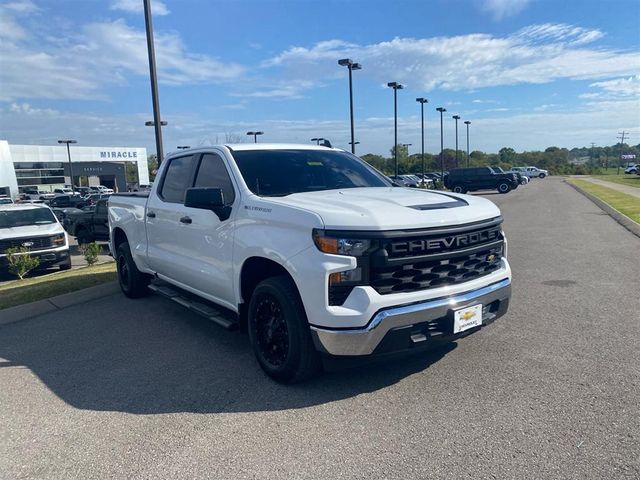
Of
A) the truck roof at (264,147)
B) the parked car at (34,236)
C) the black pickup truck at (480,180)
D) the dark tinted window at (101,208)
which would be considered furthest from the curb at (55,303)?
the black pickup truck at (480,180)

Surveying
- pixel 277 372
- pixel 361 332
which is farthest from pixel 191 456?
pixel 361 332

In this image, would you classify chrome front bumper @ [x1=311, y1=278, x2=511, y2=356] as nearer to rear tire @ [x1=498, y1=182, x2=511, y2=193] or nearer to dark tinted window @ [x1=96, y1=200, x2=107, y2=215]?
dark tinted window @ [x1=96, y1=200, x2=107, y2=215]

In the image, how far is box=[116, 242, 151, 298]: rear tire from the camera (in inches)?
267

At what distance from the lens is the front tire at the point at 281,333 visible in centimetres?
370

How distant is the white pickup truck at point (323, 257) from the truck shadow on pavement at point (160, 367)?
27cm

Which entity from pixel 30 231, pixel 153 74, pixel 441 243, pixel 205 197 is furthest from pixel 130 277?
pixel 153 74

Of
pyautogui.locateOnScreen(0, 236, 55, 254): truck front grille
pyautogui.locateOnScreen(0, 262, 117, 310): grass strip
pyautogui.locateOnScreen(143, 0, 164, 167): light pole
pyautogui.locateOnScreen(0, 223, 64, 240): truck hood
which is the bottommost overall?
pyautogui.locateOnScreen(0, 262, 117, 310): grass strip

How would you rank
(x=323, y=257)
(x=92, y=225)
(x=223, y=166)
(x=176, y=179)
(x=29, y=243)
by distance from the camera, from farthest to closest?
(x=92, y=225), (x=29, y=243), (x=176, y=179), (x=223, y=166), (x=323, y=257)

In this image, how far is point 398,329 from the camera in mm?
3506

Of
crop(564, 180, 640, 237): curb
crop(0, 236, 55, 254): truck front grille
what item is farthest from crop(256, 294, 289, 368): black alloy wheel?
crop(564, 180, 640, 237): curb

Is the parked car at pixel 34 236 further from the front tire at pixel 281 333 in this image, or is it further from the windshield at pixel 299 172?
the front tire at pixel 281 333

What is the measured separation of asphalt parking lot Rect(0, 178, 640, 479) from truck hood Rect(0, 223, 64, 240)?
651 centimetres

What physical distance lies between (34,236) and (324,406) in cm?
1030

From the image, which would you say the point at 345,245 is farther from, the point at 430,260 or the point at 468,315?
the point at 468,315
